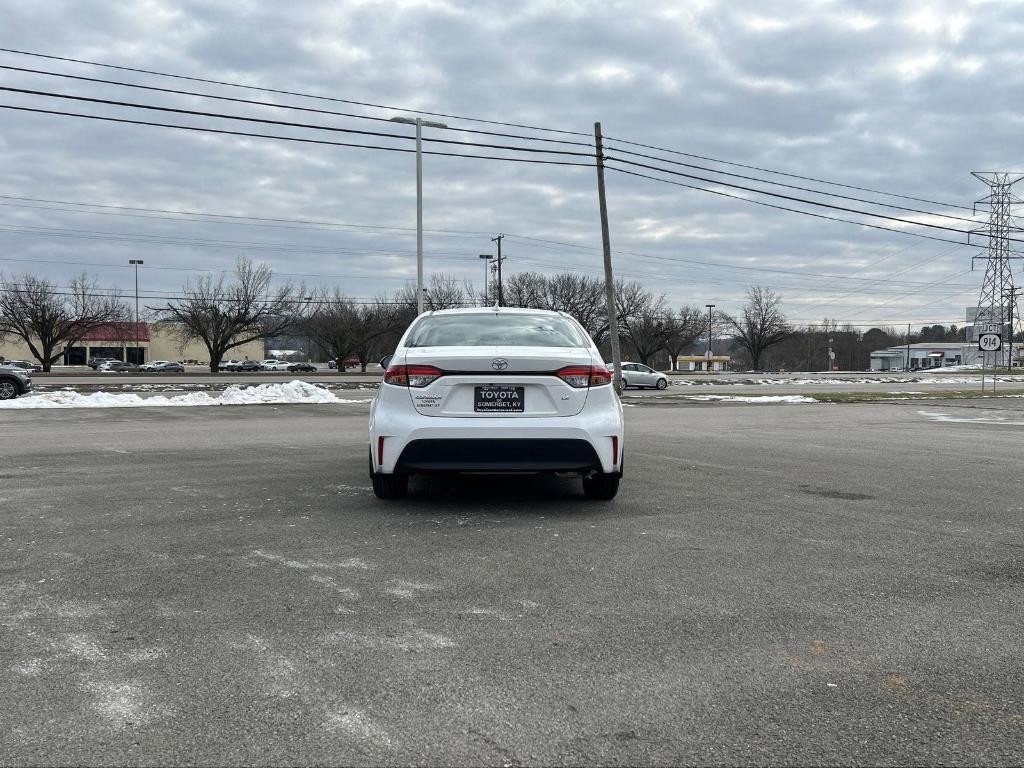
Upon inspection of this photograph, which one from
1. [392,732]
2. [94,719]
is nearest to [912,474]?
[392,732]

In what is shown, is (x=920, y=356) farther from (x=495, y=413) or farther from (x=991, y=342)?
(x=495, y=413)

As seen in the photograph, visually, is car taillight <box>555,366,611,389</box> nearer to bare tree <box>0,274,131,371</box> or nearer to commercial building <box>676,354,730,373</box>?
bare tree <box>0,274,131,371</box>

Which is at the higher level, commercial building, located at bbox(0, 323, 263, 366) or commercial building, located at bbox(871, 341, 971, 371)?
commercial building, located at bbox(0, 323, 263, 366)

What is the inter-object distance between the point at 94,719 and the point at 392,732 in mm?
1002

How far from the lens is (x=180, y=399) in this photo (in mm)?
22453

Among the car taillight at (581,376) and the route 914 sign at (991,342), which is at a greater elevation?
the route 914 sign at (991,342)

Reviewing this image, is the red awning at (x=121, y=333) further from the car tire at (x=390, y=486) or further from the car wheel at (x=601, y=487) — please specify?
Answer: the car wheel at (x=601, y=487)

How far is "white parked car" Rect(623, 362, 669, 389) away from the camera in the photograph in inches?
1500

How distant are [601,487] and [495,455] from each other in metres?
1.22

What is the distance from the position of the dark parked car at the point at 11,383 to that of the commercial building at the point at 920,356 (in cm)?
14318

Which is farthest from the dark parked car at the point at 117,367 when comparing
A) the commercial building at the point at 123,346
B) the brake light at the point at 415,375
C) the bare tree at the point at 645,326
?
the brake light at the point at 415,375

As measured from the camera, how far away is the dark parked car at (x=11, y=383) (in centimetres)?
2261

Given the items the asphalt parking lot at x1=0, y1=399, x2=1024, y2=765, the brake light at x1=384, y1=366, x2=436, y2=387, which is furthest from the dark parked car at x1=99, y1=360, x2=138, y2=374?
the brake light at x1=384, y1=366, x2=436, y2=387

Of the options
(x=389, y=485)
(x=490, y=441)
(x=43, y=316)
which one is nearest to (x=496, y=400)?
(x=490, y=441)
